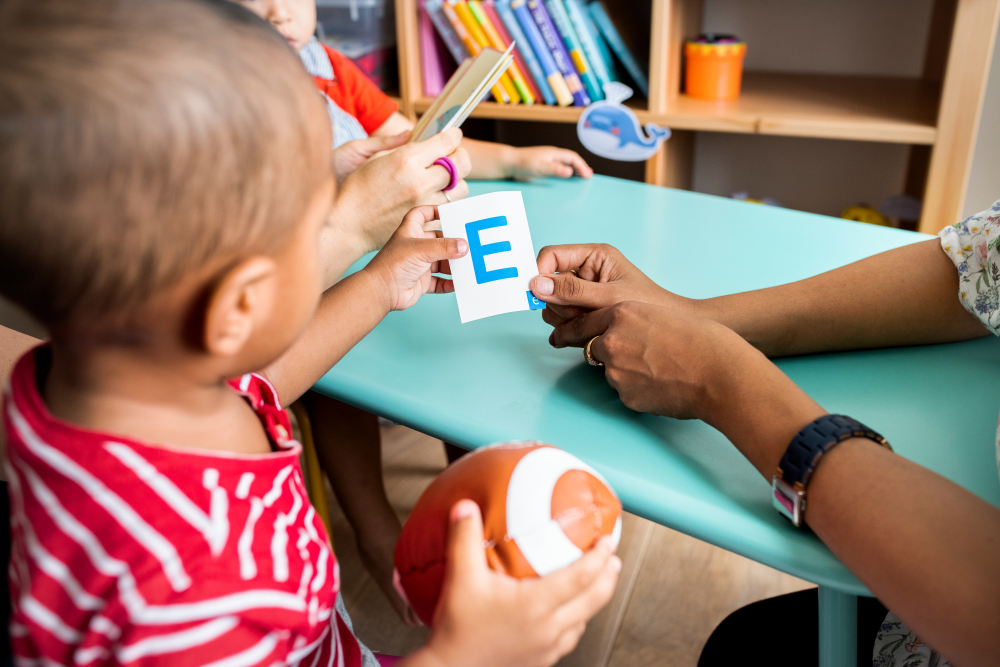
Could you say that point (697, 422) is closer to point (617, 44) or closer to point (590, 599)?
point (590, 599)

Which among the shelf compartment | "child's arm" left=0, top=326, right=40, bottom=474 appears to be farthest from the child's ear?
the shelf compartment

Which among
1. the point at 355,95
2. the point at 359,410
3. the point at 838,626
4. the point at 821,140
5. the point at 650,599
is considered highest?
the point at 355,95

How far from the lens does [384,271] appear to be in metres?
0.81

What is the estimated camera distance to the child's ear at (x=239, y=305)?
43 centimetres

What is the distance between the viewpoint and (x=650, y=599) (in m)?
1.44

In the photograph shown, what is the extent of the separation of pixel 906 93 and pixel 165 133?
1940mm

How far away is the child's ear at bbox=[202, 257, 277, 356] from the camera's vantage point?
428 millimetres

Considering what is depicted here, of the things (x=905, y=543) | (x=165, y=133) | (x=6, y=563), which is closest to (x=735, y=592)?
(x=905, y=543)

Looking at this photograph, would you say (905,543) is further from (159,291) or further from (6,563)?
(6,563)

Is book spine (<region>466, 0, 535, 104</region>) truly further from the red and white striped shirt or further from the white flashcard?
the red and white striped shirt

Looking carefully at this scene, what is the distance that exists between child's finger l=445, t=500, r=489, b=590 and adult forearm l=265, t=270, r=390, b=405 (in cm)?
31

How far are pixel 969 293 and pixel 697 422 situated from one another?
13.4 inches

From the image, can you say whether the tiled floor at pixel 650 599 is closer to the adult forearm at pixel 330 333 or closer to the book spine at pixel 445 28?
the adult forearm at pixel 330 333

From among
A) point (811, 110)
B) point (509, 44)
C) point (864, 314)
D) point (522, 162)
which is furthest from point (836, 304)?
point (509, 44)
